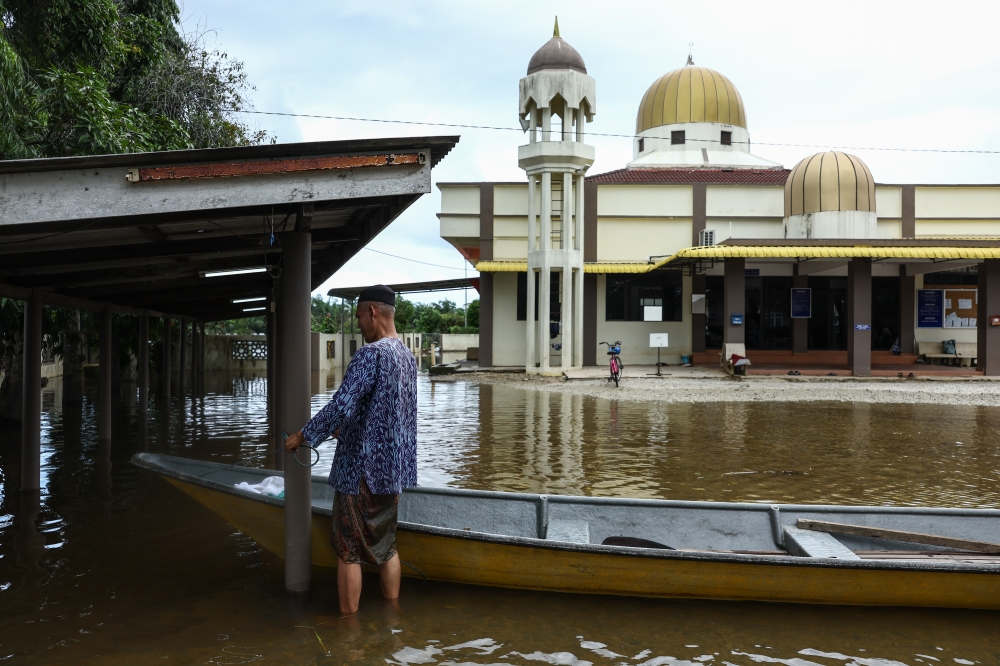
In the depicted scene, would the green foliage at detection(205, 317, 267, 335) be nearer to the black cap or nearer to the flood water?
the flood water

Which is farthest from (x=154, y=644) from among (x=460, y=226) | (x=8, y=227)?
(x=460, y=226)

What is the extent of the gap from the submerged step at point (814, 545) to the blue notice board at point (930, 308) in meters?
23.7

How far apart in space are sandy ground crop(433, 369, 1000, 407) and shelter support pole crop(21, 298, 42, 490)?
1273 cm

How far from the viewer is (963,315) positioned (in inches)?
1038

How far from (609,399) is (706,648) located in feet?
45.1

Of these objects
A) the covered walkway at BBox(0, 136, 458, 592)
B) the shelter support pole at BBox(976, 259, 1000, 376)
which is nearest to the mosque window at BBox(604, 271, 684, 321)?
the shelter support pole at BBox(976, 259, 1000, 376)

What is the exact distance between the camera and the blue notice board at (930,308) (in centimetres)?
Answer: 2619

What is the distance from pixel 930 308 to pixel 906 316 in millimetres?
1193

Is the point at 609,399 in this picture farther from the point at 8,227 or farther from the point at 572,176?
the point at 8,227

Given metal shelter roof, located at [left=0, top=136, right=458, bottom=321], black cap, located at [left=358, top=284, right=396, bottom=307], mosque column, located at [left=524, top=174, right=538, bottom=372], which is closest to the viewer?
metal shelter roof, located at [left=0, top=136, right=458, bottom=321]

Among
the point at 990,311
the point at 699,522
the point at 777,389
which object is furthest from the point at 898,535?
the point at 990,311

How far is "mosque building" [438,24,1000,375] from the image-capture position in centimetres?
2434

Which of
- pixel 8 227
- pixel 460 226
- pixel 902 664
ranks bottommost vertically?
pixel 902 664

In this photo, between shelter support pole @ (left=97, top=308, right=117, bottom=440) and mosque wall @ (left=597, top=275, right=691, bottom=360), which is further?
mosque wall @ (left=597, top=275, right=691, bottom=360)
